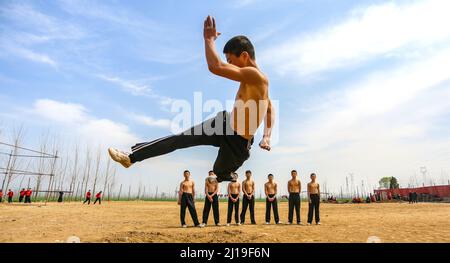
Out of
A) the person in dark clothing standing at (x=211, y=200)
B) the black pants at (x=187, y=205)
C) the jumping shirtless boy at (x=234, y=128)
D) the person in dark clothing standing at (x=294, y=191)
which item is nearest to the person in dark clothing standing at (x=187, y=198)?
the black pants at (x=187, y=205)

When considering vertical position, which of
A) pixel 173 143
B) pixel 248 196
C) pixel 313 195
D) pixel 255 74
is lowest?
pixel 248 196

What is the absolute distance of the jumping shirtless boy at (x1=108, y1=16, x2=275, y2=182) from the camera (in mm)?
4074

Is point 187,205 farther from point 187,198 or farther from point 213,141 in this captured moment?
point 213,141

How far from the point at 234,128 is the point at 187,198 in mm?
9058

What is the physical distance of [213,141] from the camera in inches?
180

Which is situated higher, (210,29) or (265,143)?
(210,29)

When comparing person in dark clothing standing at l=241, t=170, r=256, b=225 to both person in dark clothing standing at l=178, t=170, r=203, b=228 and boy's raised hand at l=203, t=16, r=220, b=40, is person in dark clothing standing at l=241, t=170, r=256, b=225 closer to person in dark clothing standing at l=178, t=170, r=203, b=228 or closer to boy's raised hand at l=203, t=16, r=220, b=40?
person in dark clothing standing at l=178, t=170, r=203, b=228

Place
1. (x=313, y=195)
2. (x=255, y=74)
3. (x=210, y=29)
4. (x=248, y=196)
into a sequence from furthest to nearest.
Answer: (x=313, y=195) < (x=248, y=196) < (x=255, y=74) < (x=210, y=29)

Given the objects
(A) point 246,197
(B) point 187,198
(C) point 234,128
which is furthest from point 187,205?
(C) point 234,128

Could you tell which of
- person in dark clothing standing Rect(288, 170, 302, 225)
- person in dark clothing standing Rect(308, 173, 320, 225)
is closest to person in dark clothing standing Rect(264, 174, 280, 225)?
person in dark clothing standing Rect(288, 170, 302, 225)

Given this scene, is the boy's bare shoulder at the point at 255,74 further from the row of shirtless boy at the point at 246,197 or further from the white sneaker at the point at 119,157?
the row of shirtless boy at the point at 246,197

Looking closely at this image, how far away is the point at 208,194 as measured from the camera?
517 inches
